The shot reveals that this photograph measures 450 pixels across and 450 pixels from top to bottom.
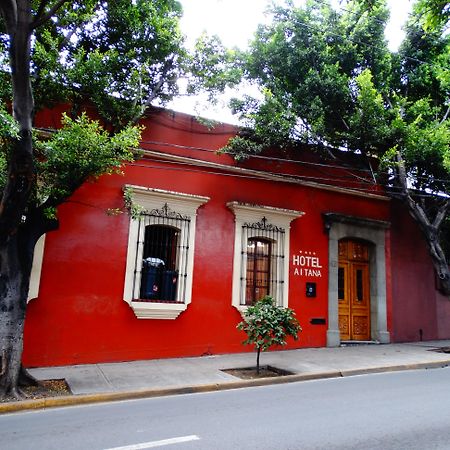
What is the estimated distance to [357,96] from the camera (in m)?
11.0

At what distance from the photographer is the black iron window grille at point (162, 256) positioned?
31.6 feet

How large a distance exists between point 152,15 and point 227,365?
303 inches

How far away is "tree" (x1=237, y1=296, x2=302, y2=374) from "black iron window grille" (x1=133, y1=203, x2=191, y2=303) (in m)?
2.23

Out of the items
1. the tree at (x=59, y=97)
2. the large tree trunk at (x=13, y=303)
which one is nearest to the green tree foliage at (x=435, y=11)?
the tree at (x=59, y=97)

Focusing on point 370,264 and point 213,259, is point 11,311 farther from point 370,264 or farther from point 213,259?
point 370,264

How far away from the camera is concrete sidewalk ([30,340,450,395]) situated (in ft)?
23.8

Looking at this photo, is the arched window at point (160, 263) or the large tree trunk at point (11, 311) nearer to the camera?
the large tree trunk at point (11, 311)

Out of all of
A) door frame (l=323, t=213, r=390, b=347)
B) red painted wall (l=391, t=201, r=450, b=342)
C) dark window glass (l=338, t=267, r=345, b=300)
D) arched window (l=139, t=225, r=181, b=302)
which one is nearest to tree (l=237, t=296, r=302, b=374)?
arched window (l=139, t=225, r=181, b=302)

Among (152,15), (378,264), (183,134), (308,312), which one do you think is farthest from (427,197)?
(152,15)

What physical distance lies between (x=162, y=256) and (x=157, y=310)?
1.40 metres

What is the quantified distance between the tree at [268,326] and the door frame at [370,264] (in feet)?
12.1

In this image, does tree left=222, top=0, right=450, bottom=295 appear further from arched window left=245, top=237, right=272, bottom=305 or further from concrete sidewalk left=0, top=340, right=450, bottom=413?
concrete sidewalk left=0, top=340, right=450, bottom=413

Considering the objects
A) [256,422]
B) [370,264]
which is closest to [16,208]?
[256,422]

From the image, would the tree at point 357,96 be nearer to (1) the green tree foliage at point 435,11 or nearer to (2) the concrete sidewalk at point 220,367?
(2) the concrete sidewalk at point 220,367
